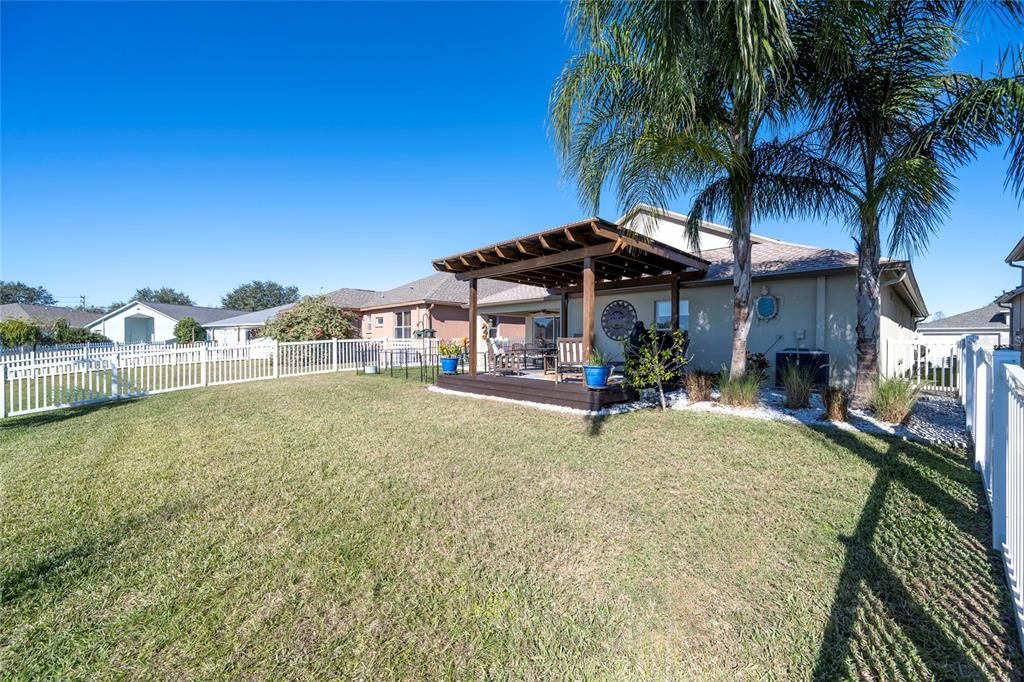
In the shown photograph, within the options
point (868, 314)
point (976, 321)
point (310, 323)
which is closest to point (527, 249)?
point (868, 314)

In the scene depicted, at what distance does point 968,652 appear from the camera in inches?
80.2

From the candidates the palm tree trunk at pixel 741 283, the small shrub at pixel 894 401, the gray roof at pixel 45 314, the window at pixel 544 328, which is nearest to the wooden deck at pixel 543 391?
the palm tree trunk at pixel 741 283

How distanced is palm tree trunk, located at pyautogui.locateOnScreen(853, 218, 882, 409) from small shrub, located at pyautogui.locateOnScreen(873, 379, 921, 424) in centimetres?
80

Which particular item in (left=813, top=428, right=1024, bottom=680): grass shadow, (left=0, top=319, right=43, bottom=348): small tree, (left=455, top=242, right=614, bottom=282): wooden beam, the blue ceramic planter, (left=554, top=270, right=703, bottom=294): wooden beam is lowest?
(left=813, top=428, right=1024, bottom=680): grass shadow

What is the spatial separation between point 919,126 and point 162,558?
10739 mm

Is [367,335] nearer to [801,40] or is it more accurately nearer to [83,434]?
[83,434]

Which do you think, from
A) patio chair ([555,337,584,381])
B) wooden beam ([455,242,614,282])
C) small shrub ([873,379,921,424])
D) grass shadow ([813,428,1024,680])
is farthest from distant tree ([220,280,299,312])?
grass shadow ([813,428,1024,680])

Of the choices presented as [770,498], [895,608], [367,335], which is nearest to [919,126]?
[770,498]

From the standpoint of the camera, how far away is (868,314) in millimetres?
7273

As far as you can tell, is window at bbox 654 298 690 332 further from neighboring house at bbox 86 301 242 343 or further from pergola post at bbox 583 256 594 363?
neighboring house at bbox 86 301 242 343

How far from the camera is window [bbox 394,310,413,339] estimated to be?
22.5 m

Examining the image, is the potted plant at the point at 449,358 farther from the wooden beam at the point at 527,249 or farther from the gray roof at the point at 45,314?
the gray roof at the point at 45,314

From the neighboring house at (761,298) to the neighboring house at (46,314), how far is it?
44.8 m

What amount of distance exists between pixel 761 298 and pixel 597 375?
556 centimetres
